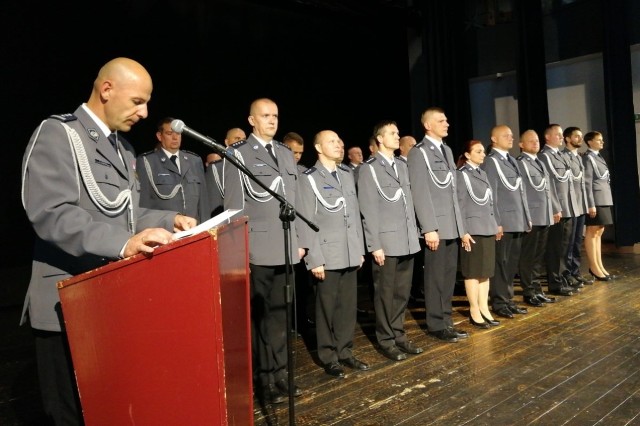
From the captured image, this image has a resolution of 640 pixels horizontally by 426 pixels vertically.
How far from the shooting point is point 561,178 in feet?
16.7

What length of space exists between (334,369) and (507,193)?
2165 mm

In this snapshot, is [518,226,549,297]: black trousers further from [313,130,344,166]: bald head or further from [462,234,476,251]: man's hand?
[313,130,344,166]: bald head

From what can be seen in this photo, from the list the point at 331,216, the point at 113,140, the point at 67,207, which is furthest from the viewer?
the point at 331,216

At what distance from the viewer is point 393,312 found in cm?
346

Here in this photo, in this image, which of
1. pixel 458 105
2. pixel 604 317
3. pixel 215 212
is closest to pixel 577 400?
pixel 604 317

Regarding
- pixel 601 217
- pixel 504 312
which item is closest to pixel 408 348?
pixel 504 312

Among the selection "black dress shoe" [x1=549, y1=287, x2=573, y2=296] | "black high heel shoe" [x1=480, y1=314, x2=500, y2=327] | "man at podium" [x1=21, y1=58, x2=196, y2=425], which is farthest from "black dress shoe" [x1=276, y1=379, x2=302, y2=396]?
"black dress shoe" [x1=549, y1=287, x2=573, y2=296]

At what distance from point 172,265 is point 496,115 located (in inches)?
329

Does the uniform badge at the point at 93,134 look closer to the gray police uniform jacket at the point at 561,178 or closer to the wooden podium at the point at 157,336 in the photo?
the wooden podium at the point at 157,336

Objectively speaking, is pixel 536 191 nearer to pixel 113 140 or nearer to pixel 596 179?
pixel 596 179

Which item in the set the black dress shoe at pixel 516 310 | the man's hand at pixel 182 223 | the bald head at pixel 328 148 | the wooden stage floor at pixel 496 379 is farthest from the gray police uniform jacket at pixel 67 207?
the black dress shoe at pixel 516 310

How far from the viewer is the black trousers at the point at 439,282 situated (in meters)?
3.74

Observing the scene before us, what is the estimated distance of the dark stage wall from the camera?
487cm

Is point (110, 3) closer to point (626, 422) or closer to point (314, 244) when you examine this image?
point (314, 244)
